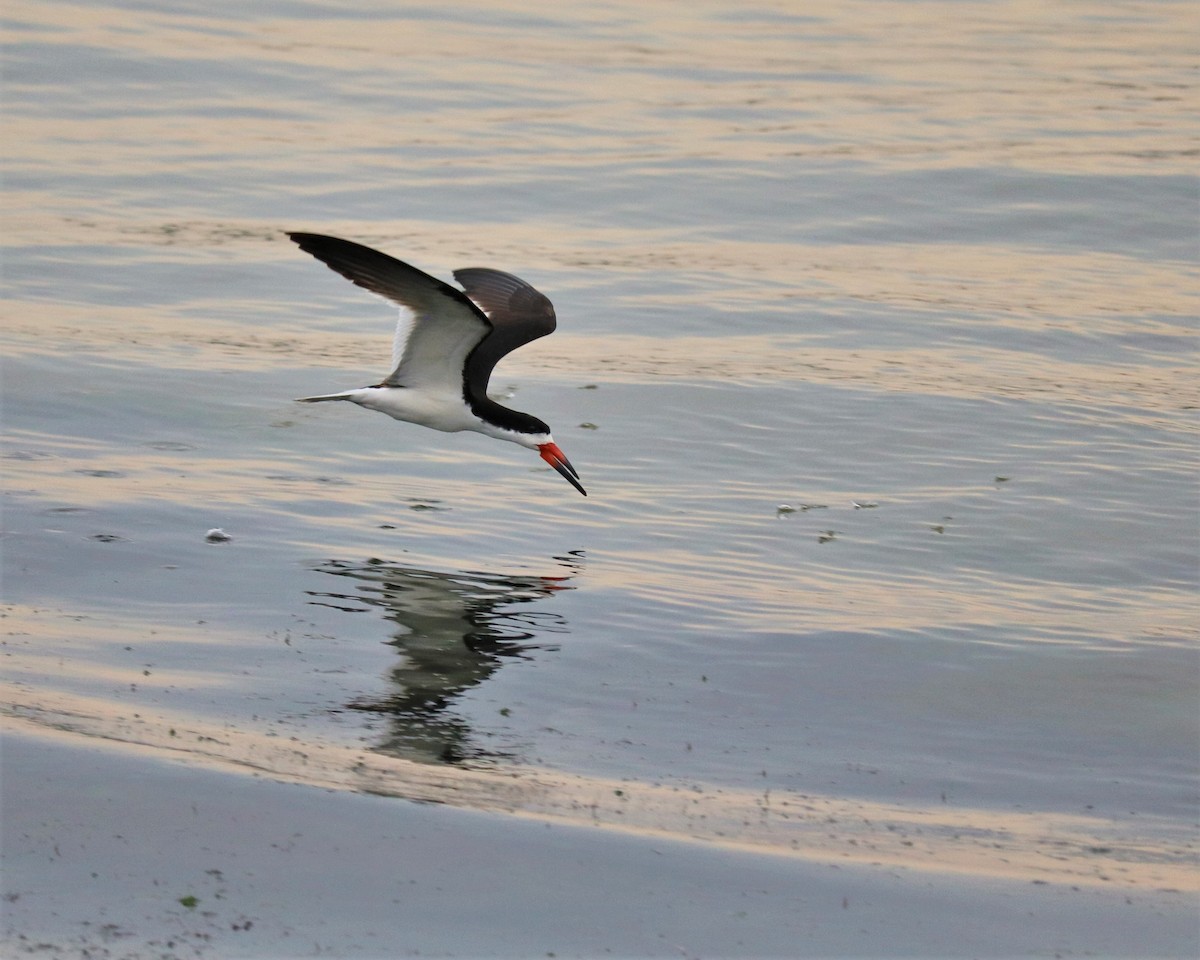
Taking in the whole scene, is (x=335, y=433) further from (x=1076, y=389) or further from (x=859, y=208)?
(x=859, y=208)

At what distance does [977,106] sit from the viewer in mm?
24656

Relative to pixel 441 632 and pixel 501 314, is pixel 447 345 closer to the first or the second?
pixel 501 314

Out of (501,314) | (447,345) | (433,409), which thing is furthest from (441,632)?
(501,314)

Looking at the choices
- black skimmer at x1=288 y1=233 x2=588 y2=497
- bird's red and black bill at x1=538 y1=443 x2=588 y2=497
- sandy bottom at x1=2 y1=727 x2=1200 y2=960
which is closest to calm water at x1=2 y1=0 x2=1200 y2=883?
bird's red and black bill at x1=538 y1=443 x2=588 y2=497

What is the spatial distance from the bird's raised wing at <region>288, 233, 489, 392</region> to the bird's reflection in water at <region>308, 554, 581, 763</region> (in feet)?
4.96

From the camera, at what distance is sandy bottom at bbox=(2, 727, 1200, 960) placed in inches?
203

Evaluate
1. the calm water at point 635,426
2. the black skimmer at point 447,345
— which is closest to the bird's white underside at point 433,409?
the black skimmer at point 447,345

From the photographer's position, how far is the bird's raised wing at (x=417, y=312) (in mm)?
8750

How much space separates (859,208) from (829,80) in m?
6.84

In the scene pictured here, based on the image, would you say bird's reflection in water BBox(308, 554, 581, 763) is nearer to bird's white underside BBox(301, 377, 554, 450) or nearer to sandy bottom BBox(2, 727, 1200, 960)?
sandy bottom BBox(2, 727, 1200, 960)

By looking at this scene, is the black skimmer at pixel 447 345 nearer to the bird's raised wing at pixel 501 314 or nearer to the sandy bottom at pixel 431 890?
the bird's raised wing at pixel 501 314

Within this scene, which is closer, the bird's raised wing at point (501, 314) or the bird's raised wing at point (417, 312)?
the bird's raised wing at point (417, 312)

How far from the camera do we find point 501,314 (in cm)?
1130

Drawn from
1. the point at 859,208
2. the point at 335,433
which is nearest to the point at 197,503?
the point at 335,433
